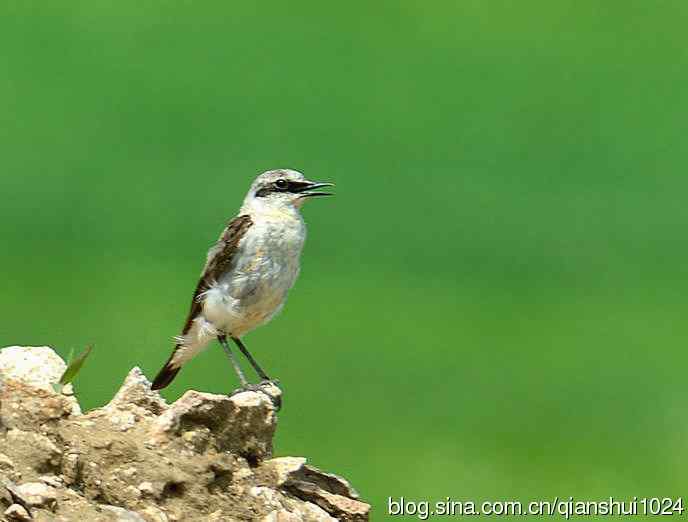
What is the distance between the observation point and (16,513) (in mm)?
7340

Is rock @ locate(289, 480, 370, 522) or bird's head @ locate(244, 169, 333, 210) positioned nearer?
rock @ locate(289, 480, 370, 522)

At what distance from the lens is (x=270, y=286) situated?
11.9 meters

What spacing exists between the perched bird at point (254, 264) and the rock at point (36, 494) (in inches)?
163

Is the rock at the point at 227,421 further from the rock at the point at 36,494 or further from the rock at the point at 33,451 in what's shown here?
the rock at the point at 36,494

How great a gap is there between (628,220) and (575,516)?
1030cm

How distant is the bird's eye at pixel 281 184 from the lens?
12.3 metres

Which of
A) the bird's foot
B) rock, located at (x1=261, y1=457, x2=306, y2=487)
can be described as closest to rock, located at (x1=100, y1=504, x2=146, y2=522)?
rock, located at (x1=261, y1=457, x2=306, y2=487)

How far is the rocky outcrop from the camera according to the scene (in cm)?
773

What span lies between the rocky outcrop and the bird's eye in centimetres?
362

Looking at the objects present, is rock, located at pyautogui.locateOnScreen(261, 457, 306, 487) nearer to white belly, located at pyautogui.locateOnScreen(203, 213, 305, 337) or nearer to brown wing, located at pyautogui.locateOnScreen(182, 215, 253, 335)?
white belly, located at pyautogui.locateOnScreen(203, 213, 305, 337)

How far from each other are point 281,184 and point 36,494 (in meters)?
4.99

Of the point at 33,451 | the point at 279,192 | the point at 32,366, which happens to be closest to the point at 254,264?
the point at 279,192

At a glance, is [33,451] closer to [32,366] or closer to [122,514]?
[122,514]

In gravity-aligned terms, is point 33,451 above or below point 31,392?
below
